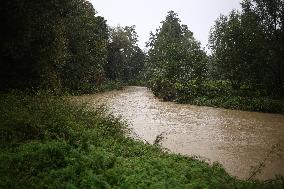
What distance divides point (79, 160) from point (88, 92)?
31.9 m

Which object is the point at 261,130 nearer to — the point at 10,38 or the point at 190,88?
the point at 10,38

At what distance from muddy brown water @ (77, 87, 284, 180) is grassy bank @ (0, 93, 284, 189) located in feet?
6.99

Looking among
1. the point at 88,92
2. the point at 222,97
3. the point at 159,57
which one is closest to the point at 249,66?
the point at 222,97

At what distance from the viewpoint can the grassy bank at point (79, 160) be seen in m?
7.90

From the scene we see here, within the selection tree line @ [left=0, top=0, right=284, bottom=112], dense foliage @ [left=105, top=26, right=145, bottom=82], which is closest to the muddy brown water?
tree line @ [left=0, top=0, right=284, bottom=112]

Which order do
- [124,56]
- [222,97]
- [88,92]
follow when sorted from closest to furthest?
[222,97]
[88,92]
[124,56]

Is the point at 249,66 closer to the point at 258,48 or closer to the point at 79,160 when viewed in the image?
the point at 258,48

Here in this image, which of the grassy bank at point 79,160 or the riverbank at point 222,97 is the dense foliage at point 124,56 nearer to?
the riverbank at point 222,97

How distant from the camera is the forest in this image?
8328mm

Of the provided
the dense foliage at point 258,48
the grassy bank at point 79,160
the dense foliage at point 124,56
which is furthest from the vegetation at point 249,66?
the dense foliage at point 124,56

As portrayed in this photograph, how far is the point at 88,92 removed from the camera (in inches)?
1588

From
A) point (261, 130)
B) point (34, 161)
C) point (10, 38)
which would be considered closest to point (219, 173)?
point (34, 161)

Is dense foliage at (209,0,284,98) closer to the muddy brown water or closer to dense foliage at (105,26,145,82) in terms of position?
the muddy brown water

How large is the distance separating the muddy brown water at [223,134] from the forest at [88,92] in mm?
1703
